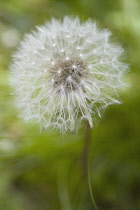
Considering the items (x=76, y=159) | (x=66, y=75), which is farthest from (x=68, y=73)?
(x=76, y=159)

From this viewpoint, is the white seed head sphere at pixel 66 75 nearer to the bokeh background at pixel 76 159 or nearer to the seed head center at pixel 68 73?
the seed head center at pixel 68 73

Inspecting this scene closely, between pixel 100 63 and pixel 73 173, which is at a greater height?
pixel 100 63

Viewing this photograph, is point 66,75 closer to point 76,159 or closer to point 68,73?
point 68,73

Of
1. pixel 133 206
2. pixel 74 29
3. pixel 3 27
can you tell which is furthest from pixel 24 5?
pixel 133 206

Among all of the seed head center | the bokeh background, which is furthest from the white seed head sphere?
the bokeh background

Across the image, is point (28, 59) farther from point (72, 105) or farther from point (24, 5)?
point (24, 5)

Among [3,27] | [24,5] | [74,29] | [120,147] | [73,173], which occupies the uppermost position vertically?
[24,5]
